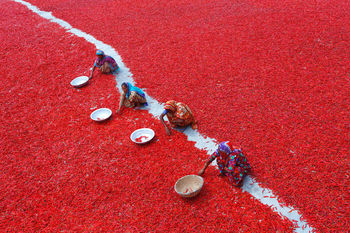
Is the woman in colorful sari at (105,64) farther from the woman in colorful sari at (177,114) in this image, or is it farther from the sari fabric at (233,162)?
the sari fabric at (233,162)

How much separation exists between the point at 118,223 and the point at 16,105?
20.5ft

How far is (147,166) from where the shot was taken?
5.88 metres

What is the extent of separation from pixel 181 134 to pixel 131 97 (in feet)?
6.63

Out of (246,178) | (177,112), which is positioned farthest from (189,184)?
(177,112)

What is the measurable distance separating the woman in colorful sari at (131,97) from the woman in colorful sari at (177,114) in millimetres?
1443

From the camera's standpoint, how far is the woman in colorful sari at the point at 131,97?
7578mm

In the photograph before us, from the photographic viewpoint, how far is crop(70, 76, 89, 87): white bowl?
9180 millimetres

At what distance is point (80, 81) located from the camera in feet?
30.9

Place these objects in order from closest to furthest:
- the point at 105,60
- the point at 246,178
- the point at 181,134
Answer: the point at 246,178
the point at 181,134
the point at 105,60

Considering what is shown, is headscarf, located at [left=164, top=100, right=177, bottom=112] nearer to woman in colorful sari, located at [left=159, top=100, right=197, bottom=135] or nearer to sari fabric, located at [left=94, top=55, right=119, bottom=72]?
woman in colorful sari, located at [left=159, top=100, right=197, bottom=135]

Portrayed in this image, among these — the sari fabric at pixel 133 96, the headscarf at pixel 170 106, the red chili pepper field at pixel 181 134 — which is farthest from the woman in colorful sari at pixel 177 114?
the sari fabric at pixel 133 96

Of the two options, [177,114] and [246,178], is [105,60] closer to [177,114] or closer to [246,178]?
[177,114]

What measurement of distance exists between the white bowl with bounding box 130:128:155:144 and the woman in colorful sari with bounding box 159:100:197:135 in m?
0.45

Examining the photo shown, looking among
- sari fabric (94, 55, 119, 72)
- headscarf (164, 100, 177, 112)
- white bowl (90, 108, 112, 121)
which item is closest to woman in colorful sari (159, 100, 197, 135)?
headscarf (164, 100, 177, 112)
